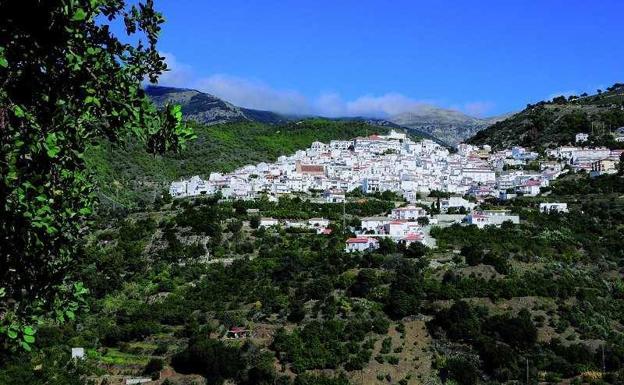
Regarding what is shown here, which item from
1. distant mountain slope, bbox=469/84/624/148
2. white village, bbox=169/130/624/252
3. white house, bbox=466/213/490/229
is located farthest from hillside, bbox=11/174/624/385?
distant mountain slope, bbox=469/84/624/148

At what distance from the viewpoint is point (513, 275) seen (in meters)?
32.4

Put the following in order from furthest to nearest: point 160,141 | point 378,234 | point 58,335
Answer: point 378,234
point 58,335
point 160,141

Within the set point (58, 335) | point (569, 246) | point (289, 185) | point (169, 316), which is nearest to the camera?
point (58, 335)

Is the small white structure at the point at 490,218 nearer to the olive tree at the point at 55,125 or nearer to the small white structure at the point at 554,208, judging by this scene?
the small white structure at the point at 554,208

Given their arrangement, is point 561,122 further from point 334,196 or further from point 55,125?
point 55,125

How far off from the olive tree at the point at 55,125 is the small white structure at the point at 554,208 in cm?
4320

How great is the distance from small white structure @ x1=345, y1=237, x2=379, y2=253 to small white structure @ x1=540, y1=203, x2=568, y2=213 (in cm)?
1362

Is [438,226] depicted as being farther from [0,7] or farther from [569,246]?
[0,7]

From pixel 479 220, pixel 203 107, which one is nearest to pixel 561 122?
pixel 479 220

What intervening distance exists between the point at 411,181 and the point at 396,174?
3.59m

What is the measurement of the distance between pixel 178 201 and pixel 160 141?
44585mm

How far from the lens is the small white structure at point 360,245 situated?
123ft

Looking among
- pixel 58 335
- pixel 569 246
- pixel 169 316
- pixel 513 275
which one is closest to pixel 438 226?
pixel 569 246

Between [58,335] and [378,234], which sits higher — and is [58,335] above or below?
below
